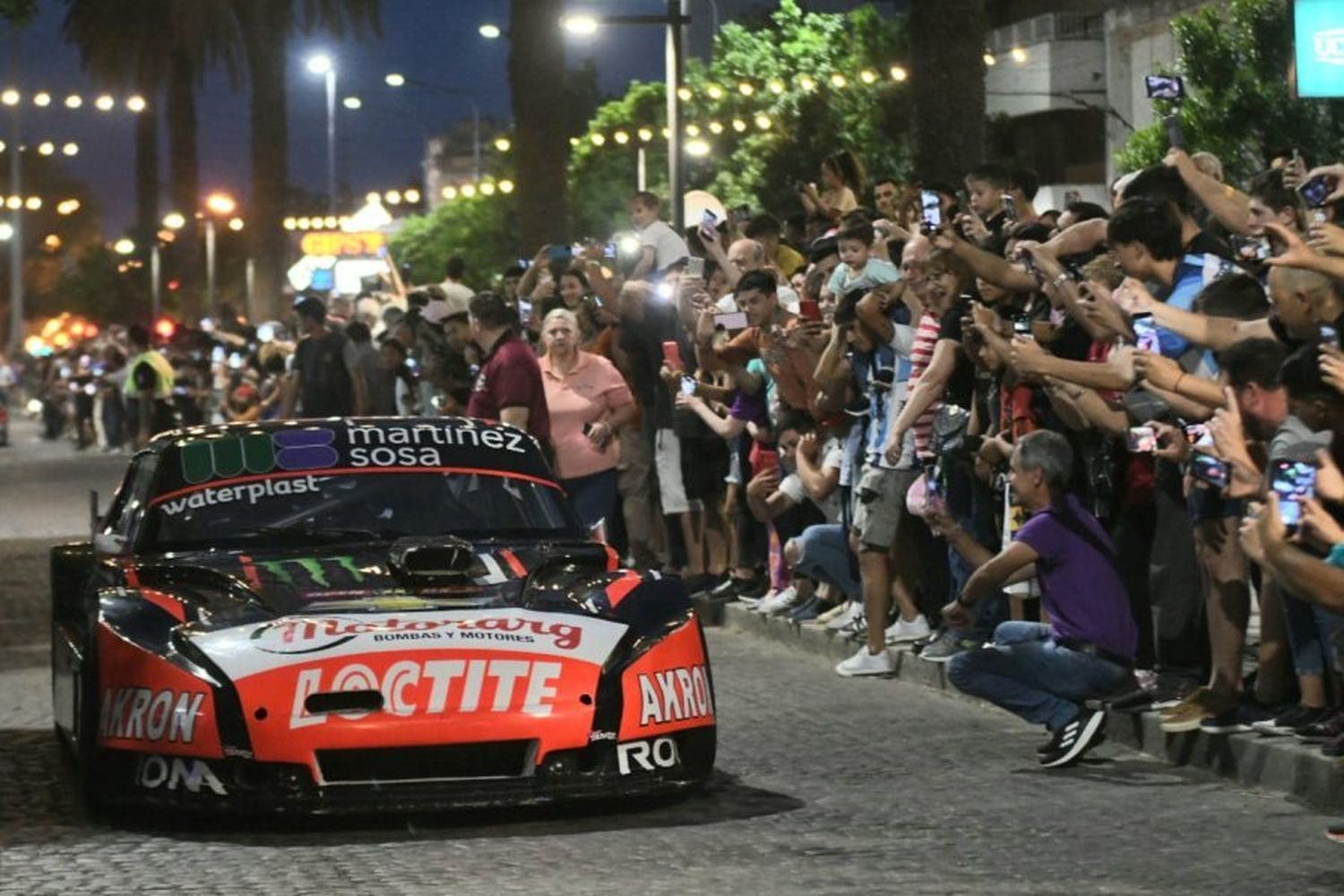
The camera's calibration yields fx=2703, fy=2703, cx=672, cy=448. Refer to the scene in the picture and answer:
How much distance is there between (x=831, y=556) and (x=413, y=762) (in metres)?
6.64

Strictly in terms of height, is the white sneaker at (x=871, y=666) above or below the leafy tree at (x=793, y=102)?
below

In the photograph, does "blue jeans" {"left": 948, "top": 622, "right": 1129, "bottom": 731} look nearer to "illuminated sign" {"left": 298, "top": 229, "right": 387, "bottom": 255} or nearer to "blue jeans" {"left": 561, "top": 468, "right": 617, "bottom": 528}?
"blue jeans" {"left": 561, "top": 468, "right": 617, "bottom": 528}

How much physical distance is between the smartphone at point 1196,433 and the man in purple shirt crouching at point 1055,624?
0.53 m

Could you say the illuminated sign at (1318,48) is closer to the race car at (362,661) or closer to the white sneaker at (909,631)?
the white sneaker at (909,631)

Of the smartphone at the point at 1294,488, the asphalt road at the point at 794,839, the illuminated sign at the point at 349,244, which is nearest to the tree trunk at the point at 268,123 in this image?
the illuminated sign at the point at 349,244

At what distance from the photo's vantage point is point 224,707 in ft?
30.2

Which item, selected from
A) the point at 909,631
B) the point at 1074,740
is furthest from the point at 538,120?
the point at 1074,740

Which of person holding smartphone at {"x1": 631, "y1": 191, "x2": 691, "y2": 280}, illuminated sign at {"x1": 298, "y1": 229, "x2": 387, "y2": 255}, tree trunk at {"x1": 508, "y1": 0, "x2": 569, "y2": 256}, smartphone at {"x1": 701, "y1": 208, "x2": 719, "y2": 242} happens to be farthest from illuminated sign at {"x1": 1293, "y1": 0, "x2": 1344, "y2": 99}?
illuminated sign at {"x1": 298, "y1": 229, "x2": 387, "y2": 255}

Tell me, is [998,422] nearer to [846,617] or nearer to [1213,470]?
[846,617]

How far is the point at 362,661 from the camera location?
365 inches

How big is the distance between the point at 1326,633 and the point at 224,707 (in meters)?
4.23

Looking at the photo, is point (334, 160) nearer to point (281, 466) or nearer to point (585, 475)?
point (585, 475)

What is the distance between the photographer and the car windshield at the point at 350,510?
35.2ft

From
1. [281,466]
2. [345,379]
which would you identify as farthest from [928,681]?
[345,379]
